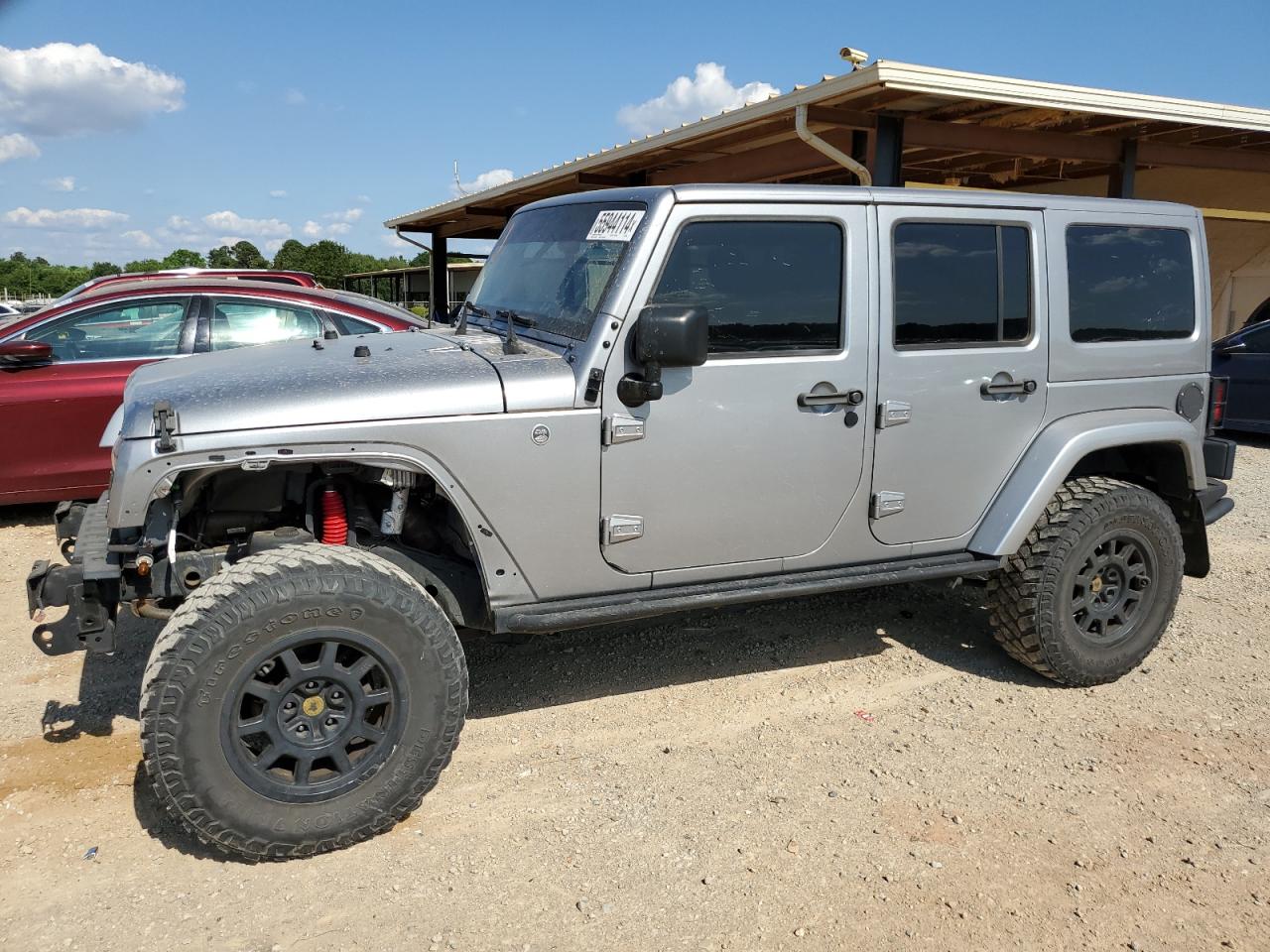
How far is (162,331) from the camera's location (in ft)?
22.5

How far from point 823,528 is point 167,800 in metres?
2.46

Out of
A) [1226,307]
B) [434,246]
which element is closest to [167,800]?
[1226,307]

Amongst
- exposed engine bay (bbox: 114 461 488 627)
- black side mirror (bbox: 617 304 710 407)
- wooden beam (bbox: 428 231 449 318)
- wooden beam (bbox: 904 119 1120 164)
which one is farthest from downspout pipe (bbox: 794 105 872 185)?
wooden beam (bbox: 428 231 449 318)

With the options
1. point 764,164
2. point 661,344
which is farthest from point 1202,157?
point 661,344

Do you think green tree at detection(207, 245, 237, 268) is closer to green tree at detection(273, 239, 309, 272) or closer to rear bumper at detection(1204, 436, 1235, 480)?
green tree at detection(273, 239, 309, 272)

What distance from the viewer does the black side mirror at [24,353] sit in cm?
636

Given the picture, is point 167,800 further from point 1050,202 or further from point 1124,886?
point 1050,202

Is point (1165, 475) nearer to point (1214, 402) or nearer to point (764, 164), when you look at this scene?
point (1214, 402)

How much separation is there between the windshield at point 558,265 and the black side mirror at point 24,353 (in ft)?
12.3

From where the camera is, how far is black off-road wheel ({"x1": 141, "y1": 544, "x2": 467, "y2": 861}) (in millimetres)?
2834

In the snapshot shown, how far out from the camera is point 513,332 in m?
3.62

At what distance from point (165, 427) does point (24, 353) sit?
14.6 feet

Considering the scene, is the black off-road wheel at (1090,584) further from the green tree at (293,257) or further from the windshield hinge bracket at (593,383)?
the green tree at (293,257)

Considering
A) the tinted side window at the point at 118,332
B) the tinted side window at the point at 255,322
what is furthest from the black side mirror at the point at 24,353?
the tinted side window at the point at 255,322
